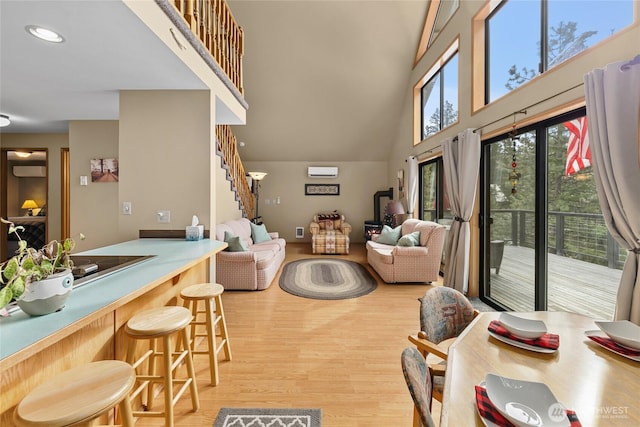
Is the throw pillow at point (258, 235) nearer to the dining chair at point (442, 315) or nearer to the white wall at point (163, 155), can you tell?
the white wall at point (163, 155)

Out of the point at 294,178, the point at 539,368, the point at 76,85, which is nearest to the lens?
the point at 539,368

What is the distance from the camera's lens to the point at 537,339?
1116 millimetres

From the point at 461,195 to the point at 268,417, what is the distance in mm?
3254

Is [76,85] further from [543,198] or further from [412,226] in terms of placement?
[412,226]

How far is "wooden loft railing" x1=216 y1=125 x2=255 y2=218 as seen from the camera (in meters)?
4.82

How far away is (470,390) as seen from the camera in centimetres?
85

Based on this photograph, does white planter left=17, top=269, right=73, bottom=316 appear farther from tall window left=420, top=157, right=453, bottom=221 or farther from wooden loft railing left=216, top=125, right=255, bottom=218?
tall window left=420, top=157, right=453, bottom=221

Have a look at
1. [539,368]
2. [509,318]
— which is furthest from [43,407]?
[509,318]

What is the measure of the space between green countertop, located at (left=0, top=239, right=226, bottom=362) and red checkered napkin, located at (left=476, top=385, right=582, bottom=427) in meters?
1.32

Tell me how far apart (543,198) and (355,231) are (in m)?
5.27

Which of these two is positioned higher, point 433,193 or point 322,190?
point 322,190

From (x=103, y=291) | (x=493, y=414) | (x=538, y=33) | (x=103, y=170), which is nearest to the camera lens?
(x=493, y=414)

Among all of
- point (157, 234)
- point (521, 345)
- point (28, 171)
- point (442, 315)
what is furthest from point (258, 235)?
point (28, 171)

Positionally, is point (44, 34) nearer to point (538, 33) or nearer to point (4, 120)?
point (4, 120)
